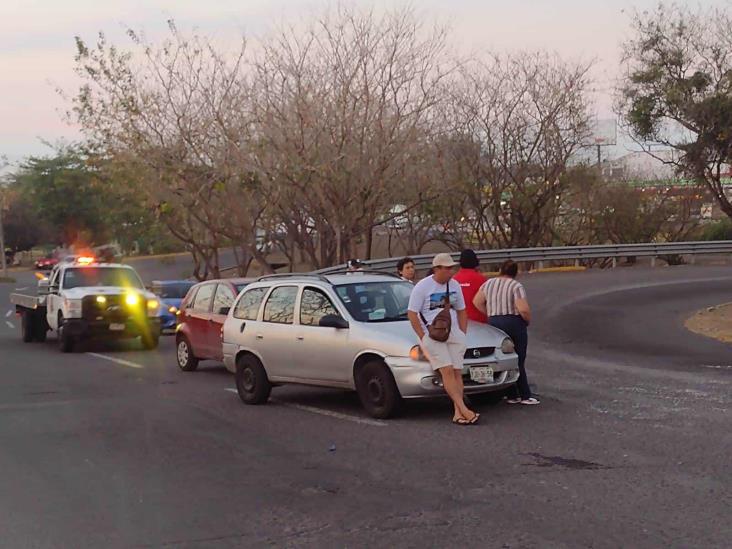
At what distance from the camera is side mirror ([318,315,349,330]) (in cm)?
1171

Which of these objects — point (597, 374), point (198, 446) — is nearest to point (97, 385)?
point (198, 446)

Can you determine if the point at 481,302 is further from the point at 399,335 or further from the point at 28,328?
the point at 28,328

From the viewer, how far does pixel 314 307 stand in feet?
40.5

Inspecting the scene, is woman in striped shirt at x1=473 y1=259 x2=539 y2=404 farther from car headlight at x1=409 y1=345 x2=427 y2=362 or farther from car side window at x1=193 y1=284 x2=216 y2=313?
car side window at x1=193 y1=284 x2=216 y2=313

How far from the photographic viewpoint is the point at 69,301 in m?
22.1

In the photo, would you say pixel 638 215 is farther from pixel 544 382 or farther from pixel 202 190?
pixel 544 382

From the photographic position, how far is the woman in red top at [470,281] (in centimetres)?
1230

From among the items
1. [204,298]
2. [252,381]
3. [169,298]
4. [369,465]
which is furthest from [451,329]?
[169,298]

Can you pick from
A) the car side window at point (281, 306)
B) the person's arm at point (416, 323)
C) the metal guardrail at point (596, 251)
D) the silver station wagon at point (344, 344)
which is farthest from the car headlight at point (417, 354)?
the metal guardrail at point (596, 251)

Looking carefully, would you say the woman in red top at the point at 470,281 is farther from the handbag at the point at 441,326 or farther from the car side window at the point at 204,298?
the car side window at the point at 204,298

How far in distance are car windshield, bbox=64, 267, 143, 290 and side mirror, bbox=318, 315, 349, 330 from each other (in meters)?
12.1

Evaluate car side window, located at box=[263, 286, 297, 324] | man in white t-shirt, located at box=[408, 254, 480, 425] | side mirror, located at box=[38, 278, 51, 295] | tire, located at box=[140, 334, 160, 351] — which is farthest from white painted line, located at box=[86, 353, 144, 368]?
man in white t-shirt, located at box=[408, 254, 480, 425]

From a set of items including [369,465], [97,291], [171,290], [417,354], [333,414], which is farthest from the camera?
[171,290]

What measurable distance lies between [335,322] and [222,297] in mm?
5528
